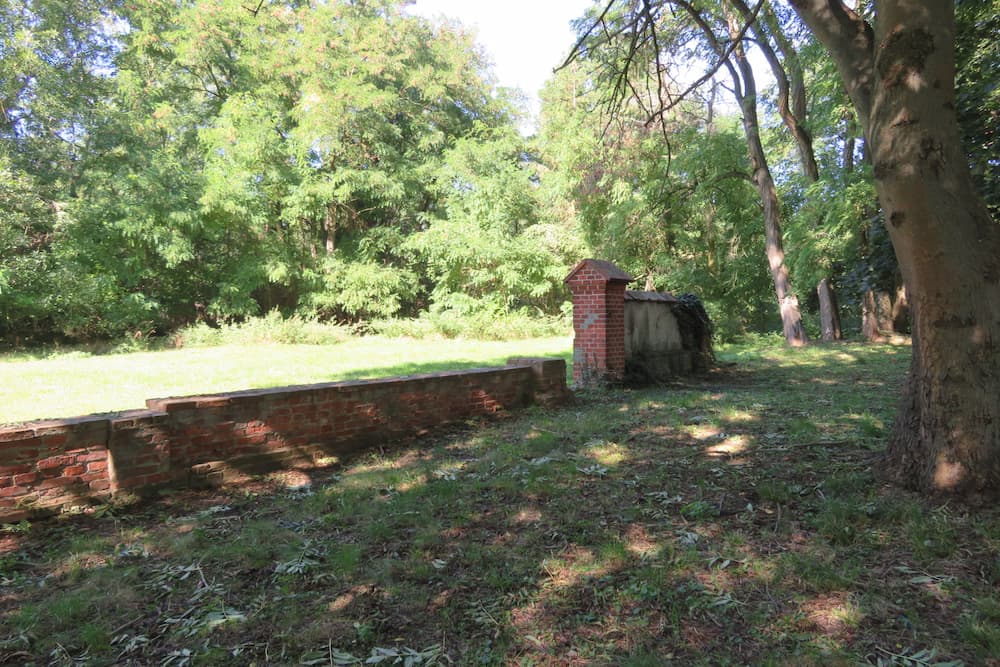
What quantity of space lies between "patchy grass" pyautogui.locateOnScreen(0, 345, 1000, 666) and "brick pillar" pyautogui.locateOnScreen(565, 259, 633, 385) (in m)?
3.40

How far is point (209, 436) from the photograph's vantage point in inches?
153

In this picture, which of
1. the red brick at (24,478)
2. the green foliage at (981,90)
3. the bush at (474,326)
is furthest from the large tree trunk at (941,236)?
the bush at (474,326)

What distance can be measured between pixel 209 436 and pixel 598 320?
5.14 m

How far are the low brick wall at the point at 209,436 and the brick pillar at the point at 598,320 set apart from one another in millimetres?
2462

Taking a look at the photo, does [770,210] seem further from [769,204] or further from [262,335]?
[262,335]

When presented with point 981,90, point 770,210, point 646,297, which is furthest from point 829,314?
point 981,90

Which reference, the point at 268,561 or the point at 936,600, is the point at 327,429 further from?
the point at 936,600

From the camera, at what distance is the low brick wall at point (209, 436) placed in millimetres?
3174

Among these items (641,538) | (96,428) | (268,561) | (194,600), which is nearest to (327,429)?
(96,428)

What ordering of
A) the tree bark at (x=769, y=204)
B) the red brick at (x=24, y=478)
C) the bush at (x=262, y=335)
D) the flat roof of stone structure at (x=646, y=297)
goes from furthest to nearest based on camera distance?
the bush at (x=262, y=335)
the tree bark at (x=769, y=204)
the flat roof of stone structure at (x=646, y=297)
the red brick at (x=24, y=478)

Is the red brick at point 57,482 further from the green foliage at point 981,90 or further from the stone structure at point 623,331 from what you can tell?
the green foliage at point 981,90

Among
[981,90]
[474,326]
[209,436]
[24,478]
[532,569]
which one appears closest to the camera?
[532,569]

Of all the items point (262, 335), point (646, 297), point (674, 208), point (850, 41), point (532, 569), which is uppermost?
point (674, 208)

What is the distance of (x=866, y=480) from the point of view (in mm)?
3391
